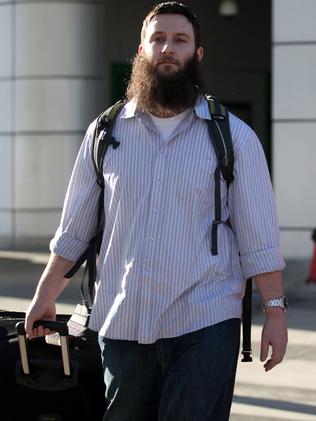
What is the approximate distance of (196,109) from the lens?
3.45m

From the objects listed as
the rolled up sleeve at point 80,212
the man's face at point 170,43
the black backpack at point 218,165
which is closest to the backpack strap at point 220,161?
the black backpack at point 218,165

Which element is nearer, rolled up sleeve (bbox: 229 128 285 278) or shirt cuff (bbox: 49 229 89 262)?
rolled up sleeve (bbox: 229 128 285 278)

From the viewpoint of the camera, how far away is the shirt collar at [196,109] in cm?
343

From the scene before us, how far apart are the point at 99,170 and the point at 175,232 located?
1.21 ft

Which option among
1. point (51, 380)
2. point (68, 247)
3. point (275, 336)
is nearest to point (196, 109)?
point (68, 247)

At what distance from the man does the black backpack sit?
0.02 meters

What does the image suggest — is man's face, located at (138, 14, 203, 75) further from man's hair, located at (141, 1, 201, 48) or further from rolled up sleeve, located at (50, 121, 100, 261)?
rolled up sleeve, located at (50, 121, 100, 261)

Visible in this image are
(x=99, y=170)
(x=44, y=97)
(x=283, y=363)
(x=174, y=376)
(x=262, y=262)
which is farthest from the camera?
(x=44, y=97)

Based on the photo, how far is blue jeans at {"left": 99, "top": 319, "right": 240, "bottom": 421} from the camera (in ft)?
10.7

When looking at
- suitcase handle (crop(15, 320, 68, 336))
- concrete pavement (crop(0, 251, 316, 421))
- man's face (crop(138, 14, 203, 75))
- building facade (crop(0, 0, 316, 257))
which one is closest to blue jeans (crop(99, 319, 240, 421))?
suitcase handle (crop(15, 320, 68, 336))

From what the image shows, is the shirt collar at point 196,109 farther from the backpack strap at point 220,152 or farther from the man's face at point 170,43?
the man's face at point 170,43

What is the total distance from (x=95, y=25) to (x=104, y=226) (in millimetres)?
13903

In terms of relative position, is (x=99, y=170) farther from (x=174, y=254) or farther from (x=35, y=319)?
(x=35, y=319)

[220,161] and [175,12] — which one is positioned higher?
[175,12]
